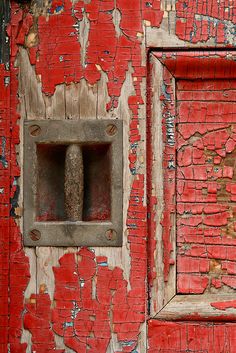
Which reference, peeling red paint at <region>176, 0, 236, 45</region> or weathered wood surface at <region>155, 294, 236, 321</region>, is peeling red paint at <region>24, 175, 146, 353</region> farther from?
peeling red paint at <region>176, 0, 236, 45</region>

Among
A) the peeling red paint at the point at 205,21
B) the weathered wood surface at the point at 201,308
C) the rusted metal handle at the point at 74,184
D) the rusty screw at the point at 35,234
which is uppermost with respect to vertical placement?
the peeling red paint at the point at 205,21

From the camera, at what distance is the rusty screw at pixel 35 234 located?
1304 mm

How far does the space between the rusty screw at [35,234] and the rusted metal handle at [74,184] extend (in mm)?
57

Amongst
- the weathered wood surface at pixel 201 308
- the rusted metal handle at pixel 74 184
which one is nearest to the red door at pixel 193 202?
the weathered wood surface at pixel 201 308

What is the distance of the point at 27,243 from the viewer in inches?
51.5

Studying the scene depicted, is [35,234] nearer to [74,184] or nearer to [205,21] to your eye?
[74,184]

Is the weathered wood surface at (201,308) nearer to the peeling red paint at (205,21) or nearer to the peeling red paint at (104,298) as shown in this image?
the peeling red paint at (104,298)

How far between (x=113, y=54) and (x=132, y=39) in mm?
40

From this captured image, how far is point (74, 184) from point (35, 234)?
0.11m

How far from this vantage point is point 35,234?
1.31 meters

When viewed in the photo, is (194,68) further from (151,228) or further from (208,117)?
(151,228)

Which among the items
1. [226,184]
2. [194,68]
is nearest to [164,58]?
[194,68]

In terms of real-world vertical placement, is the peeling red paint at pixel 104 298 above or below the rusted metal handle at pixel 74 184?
below

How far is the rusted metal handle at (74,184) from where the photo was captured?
1.28m
